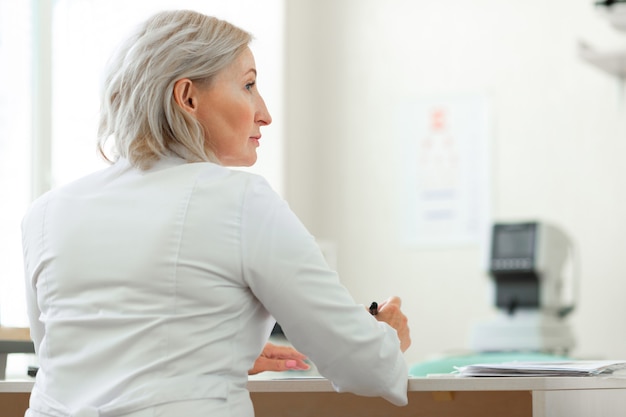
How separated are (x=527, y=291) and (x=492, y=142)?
922 mm

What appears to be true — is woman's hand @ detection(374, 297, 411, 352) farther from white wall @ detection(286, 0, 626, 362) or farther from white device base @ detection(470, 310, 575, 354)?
white wall @ detection(286, 0, 626, 362)

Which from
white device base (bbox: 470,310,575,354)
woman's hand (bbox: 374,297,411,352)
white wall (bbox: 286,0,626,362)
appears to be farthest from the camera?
white wall (bbox: 286,0,626,362)

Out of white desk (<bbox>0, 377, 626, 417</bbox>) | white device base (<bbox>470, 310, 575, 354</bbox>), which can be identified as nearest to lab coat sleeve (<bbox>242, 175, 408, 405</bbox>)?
white desk (<bbox>0, 377, 626, 417</bbox>)

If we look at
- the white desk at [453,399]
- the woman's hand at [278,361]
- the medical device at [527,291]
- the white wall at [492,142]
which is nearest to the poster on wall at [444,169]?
the white wall at [492,142]

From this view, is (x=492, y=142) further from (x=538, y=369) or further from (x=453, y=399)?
(x=538, y=369)

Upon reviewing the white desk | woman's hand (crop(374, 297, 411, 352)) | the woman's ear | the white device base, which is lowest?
the white device base

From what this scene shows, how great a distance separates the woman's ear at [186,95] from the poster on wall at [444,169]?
11.5 feet

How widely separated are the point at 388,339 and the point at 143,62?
1.60 ft

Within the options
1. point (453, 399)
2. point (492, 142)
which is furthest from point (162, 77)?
point (492, 142)

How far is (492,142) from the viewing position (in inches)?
189

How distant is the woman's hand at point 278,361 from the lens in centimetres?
156

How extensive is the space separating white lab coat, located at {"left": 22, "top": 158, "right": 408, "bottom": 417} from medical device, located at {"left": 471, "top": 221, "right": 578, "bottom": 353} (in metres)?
2.78

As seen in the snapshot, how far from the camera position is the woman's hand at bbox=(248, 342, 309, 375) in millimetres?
1562

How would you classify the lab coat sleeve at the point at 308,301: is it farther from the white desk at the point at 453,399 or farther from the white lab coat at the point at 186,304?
the white desk at the point at 453,399
